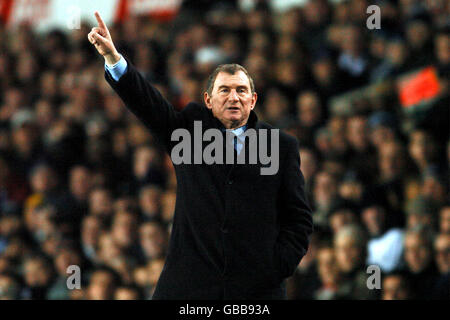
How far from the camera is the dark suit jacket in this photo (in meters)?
2.57

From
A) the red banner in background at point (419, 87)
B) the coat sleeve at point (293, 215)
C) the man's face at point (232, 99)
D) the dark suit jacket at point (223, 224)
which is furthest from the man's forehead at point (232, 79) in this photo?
the red banner in background at point (419, 87)

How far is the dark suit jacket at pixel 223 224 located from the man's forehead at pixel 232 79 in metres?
0.12

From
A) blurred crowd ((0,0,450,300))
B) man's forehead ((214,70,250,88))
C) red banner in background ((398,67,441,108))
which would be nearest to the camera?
man's forehead ((214,70,250,88))

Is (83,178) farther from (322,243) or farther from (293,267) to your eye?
(293,267)

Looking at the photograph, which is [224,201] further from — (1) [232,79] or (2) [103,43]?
(2) [103,43]

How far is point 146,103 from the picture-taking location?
2613 mm

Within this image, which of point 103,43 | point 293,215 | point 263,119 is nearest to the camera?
point 103,43

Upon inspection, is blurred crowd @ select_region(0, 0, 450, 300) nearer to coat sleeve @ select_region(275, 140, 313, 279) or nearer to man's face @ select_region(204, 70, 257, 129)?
coat sleeve @ select_region(275, 140, 313, 279)

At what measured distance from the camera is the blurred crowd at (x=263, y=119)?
462cm

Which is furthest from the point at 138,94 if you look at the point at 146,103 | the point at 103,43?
the point at 103,43

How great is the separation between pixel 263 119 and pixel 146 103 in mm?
3206

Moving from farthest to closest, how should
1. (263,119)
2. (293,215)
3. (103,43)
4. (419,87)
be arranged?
(263,119), (419,87), (293,215), (103,43)

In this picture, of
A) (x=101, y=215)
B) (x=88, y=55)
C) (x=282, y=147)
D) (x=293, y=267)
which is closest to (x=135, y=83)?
(x=282, y=147)

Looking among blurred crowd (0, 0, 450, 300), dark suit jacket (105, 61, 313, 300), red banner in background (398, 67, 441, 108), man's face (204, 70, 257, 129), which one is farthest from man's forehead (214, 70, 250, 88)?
red banner in background (398, 67, 441, 108)
